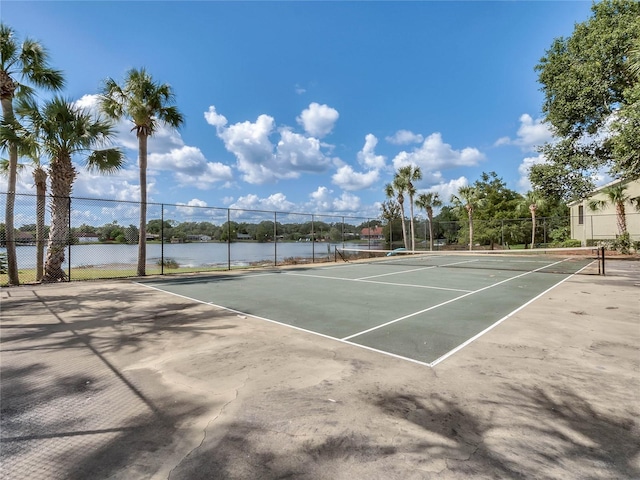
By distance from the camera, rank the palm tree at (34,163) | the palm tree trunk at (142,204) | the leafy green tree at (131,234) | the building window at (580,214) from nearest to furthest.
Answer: the palm tree at (34,163)
the palm tree trunk at (142,204)
the leafy green tree at (131,234)
the building window at (580,214)

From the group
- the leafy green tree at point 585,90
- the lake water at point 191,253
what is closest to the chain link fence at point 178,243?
the lake water at point 191,253

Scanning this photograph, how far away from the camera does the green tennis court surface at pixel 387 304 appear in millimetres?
5168

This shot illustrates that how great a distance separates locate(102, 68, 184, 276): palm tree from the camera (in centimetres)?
1351

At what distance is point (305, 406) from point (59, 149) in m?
13.7

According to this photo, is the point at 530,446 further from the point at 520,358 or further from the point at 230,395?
the point at 230,395

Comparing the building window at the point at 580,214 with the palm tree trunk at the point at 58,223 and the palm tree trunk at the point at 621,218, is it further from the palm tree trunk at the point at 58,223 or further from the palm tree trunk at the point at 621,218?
the palm tree trunk at the point at 58,223

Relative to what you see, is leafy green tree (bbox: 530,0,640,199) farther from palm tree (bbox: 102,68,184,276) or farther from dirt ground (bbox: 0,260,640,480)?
palm tree (bbox: 102,68,184,276)

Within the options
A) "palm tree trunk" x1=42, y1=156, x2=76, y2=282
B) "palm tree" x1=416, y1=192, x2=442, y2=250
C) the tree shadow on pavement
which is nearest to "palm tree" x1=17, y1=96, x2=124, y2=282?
"palm tree trunk" x1=42, y1=156, x2=76, y2=282

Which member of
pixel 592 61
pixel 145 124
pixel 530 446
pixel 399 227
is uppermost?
pixel 592 61

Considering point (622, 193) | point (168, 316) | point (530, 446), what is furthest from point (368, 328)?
point (622, 193)

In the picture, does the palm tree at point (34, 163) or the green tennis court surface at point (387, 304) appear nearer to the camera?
the green tennis court surface at point (387, 304)

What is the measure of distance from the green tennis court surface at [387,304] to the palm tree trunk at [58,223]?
335cm

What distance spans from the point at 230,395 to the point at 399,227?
138 ft

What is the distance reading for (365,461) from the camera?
226 centimetres
